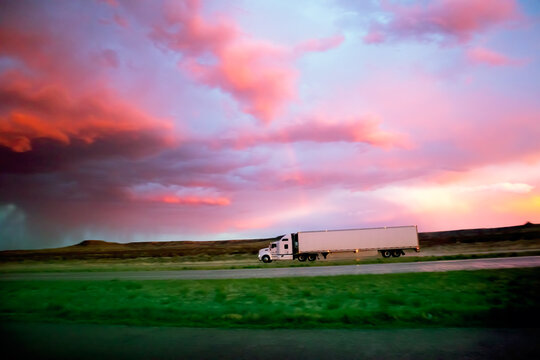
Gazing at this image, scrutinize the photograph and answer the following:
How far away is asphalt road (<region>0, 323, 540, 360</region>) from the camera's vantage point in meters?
6.88

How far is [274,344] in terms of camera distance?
7824 millimetres

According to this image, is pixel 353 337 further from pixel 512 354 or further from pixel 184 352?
pixel 184 352

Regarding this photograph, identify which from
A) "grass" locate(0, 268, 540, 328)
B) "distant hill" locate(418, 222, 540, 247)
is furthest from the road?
"distant hill" locate(418, 222, 540, 247)

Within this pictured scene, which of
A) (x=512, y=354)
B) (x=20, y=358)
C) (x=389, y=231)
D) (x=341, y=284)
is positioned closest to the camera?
(x=512, y=354)

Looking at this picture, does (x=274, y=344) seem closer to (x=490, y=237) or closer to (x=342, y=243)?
(x=342, y=243)

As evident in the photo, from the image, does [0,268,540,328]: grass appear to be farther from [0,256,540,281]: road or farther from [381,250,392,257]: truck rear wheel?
[381,250,392,257]: truck rear wheel

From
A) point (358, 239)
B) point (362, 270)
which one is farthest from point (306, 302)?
point (358, 239)

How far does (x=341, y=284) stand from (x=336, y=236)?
31563 millimetres

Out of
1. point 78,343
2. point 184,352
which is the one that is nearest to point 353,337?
point 184,352

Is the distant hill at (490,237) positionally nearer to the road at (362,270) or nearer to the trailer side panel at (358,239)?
the trailer side panel at (358,239)

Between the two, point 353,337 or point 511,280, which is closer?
point 353,337

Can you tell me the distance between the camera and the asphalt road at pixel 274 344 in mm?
6883

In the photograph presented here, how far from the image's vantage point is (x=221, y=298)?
47.9ft

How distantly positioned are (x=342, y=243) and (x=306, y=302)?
3518 centimetres
